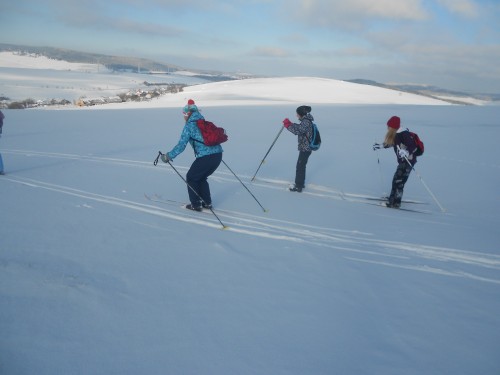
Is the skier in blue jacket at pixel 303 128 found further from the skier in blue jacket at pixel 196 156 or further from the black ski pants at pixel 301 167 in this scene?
the skier in blue jacket at pixel 196 156

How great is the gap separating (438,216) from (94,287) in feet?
A: 19.9

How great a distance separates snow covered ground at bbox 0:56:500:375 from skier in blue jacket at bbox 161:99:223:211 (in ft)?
1.23

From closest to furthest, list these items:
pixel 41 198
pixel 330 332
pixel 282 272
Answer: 1. pixel 330 332
2. pixel 282 272
3. pixel 41 198

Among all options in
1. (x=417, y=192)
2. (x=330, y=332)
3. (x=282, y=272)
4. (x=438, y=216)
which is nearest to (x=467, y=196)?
(x=417, y=192)

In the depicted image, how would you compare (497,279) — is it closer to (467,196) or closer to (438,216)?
(438,216)

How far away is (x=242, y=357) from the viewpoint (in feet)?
8.23

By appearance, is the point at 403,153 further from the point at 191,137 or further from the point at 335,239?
the point at 191,137

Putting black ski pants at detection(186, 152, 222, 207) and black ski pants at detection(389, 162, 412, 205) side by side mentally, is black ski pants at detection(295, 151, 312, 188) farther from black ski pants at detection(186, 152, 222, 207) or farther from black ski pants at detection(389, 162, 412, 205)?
black ski pants at detection(186, 152, 222, 207)

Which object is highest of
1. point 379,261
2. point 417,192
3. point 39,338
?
point 417,192

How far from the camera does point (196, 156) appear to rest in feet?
18.3

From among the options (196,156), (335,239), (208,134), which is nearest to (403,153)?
(335,239)

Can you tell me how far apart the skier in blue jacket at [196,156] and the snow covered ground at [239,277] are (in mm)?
374

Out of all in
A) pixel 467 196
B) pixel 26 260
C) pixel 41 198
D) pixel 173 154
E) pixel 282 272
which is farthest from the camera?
pixel 467 196

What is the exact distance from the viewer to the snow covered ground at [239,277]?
253 cm
